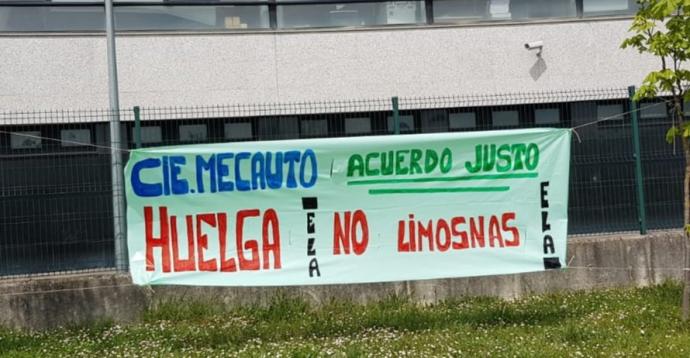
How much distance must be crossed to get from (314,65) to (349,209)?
482cm

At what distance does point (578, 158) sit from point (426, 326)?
11.0ft

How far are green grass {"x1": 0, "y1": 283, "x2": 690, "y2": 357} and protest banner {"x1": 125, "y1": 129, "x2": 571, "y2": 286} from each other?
0.58m

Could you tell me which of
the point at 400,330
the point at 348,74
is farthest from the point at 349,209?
the point at 348,74

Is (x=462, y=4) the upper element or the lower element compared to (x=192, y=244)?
upper

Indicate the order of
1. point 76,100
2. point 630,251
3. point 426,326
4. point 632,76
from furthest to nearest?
1. point 632,76
2. point 76,100
3. point 630,251
4. point 426,326

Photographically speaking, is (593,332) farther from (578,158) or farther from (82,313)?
(82,313)

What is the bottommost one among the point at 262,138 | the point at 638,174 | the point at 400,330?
the point at 400,330

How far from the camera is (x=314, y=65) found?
1220cm

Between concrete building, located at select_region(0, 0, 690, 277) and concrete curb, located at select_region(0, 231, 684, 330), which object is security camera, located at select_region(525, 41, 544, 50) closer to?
concrete building, located at select_region(0, 0, 690, 277)

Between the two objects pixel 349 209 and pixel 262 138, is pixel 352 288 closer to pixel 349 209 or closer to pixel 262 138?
pixel 349 209

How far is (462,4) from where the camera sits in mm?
12750

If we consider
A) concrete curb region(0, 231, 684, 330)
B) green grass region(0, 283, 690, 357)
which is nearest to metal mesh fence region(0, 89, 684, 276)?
concrete curb region(0, 231, 684, 330)

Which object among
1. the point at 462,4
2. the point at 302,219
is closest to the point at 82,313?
the point at 302,219

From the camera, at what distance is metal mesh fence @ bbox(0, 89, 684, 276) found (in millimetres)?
9211
